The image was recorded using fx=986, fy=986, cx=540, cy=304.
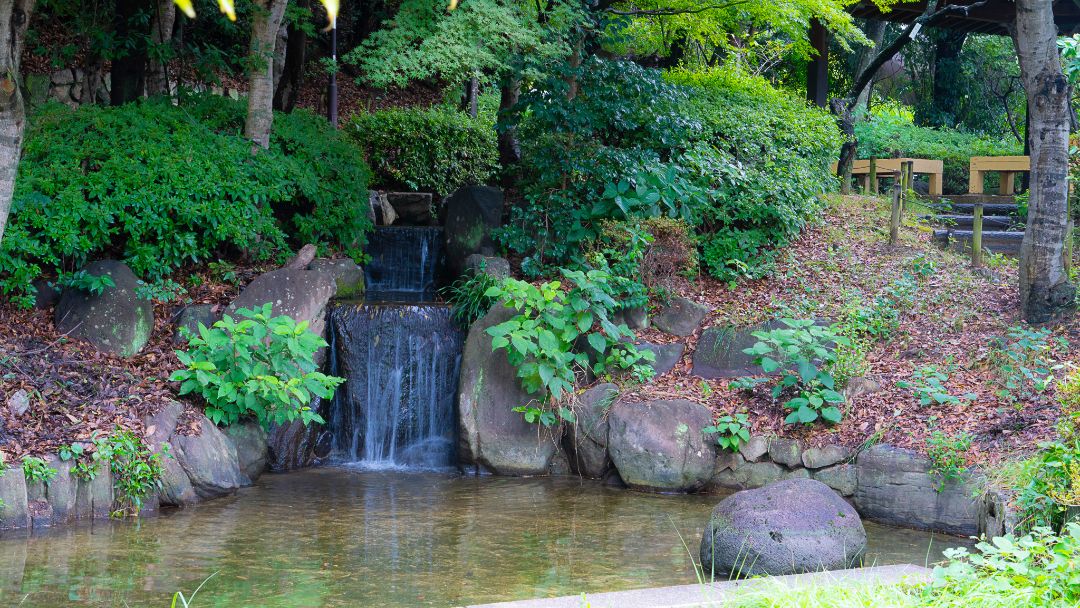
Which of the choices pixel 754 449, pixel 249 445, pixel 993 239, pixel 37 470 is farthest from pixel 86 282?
pixel 993 239

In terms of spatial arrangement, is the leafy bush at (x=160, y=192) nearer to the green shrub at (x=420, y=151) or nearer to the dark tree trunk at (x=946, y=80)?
the green shrub at (x=420, y=151)

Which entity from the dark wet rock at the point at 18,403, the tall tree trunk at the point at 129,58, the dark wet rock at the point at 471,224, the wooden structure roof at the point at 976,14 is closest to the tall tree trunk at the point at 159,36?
the tall tree trunk at the point at 129,58

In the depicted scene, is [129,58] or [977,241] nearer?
[977,241]

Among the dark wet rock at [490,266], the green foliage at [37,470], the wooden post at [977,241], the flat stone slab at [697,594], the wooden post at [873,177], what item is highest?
the wooden post at [873,177]

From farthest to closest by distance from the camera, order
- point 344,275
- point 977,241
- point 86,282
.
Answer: point 977,241, point 344,275, point 86,282

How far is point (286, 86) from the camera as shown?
15.0m

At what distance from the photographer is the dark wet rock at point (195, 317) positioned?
927cm

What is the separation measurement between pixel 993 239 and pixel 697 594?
9418mm

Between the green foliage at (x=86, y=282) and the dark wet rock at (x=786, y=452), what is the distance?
602cm

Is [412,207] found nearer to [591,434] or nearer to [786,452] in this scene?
[591,434]

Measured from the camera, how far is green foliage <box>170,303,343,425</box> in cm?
810

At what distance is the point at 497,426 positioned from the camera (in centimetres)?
919

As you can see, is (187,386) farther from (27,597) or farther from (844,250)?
(844,250)

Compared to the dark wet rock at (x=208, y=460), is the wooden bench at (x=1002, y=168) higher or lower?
higher
